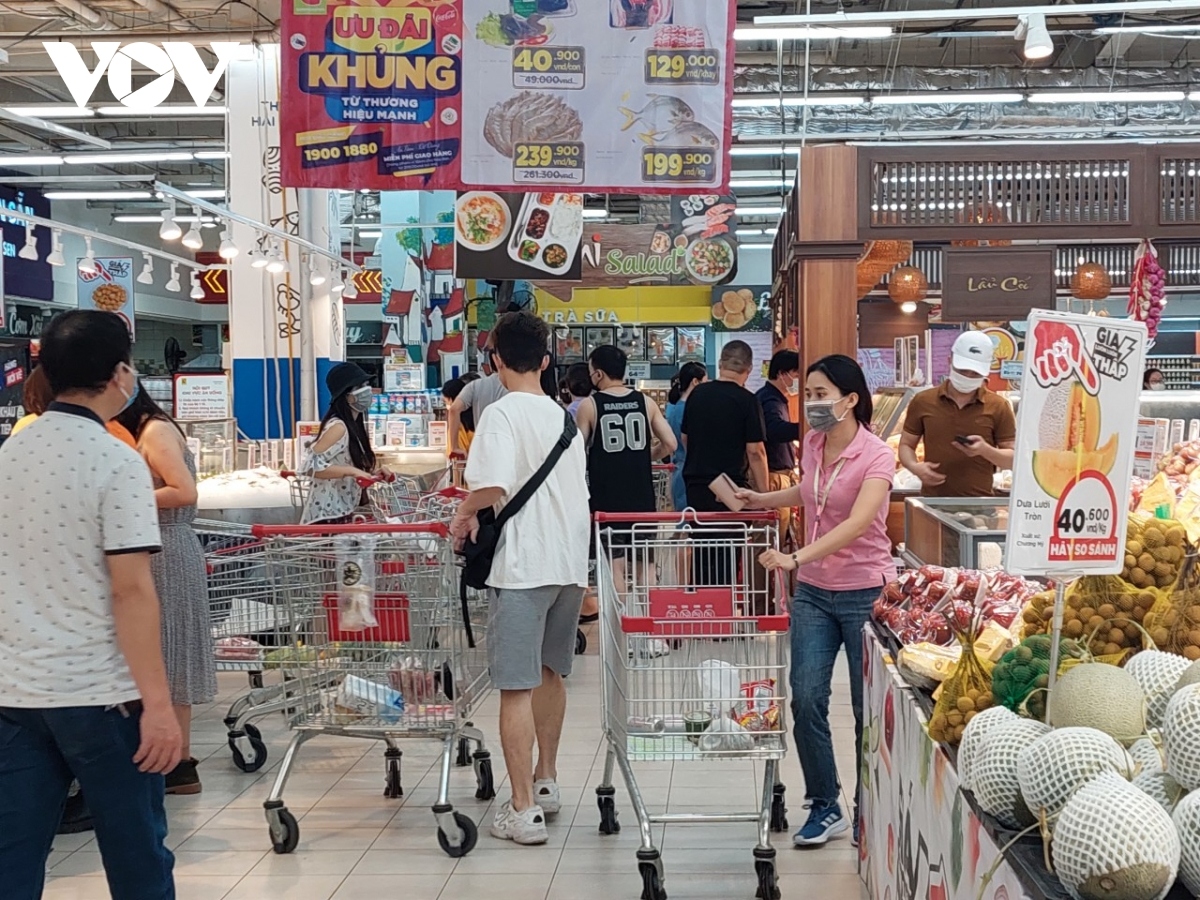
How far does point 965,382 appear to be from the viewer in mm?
6016

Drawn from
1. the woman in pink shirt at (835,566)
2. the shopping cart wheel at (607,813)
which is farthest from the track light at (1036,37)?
the shopping cart wheel at (607,813)

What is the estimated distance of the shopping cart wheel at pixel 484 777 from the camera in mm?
5133

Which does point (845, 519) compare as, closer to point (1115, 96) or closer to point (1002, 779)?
point (1002, 779)

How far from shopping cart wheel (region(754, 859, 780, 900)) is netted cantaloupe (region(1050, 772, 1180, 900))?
2.22 metres

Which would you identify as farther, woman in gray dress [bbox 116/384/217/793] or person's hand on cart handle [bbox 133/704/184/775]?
woman in gray dress [bbox 116/384/217/793]

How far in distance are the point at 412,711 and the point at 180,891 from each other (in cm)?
96

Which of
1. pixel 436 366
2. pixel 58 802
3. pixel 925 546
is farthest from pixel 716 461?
pixel 436 366

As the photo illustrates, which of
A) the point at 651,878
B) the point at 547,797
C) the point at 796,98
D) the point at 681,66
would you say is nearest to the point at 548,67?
the point at 681,66

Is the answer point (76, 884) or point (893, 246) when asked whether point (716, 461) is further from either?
point (76, 884)

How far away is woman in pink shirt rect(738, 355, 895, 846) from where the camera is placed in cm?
426

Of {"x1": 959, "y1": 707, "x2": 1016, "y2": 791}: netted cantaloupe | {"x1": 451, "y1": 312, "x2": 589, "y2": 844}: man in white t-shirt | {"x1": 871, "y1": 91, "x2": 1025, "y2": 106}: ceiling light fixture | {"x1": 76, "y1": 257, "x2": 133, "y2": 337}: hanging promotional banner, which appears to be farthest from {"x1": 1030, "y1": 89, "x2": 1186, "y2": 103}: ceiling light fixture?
{"x1": 959, "y1": 707, "x2": 1016, "y2": 791}: netted cantaloupe

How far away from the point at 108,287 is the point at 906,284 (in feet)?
32.2

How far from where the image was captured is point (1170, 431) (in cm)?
582

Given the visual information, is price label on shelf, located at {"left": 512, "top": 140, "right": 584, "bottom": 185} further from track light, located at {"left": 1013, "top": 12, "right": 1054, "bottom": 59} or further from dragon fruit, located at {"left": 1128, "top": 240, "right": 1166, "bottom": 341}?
dragon fruit, located at {"left": 1128, "top": 240, "right": 1166, "bottom": 341}
